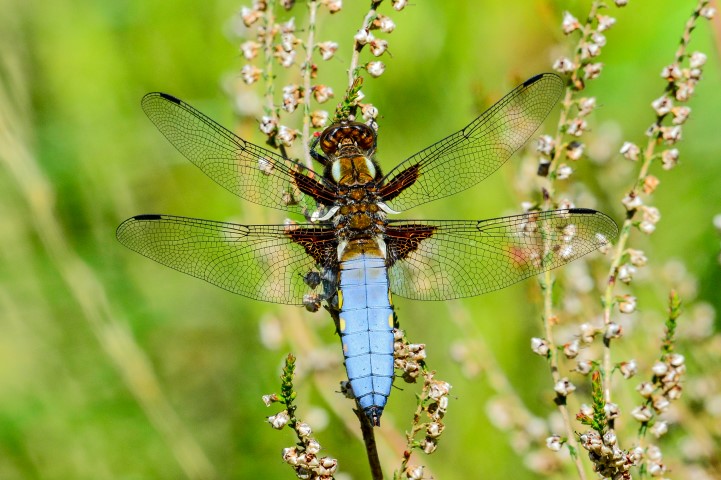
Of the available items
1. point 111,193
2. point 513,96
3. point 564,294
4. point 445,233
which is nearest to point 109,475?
point 111,193

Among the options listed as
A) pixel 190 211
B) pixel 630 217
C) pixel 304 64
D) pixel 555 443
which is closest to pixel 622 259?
pixel 630 217

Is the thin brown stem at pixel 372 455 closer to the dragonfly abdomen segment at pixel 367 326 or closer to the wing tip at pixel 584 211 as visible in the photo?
the dragonfly abdomen segment at pixel 367 326

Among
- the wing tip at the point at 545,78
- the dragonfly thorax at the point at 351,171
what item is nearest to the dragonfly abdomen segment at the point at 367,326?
the dragonfly thorax at the point at 351,171

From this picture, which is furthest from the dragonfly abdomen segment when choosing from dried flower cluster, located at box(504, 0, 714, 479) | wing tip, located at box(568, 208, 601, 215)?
wing tip, located at box(568, 208, 601, 215)

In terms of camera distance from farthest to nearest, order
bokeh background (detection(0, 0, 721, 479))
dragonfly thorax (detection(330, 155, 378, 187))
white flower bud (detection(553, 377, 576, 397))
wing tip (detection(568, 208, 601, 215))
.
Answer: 1. bokeh background (detection(0, 0, 721, 479))
2. dragonfly thorax (detection(330, 155, 378, 187))
3. wing tip (detection(568, 208, 601, 215))
4. white flower bud (detection(553, 377, 576, 397))

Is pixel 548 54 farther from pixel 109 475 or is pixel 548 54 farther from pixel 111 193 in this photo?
pixel 109 475

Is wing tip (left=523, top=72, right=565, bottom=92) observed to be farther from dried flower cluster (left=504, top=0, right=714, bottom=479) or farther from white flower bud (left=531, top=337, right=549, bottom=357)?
white flower bud (left=531, top=337, right=549, bottom=357)
